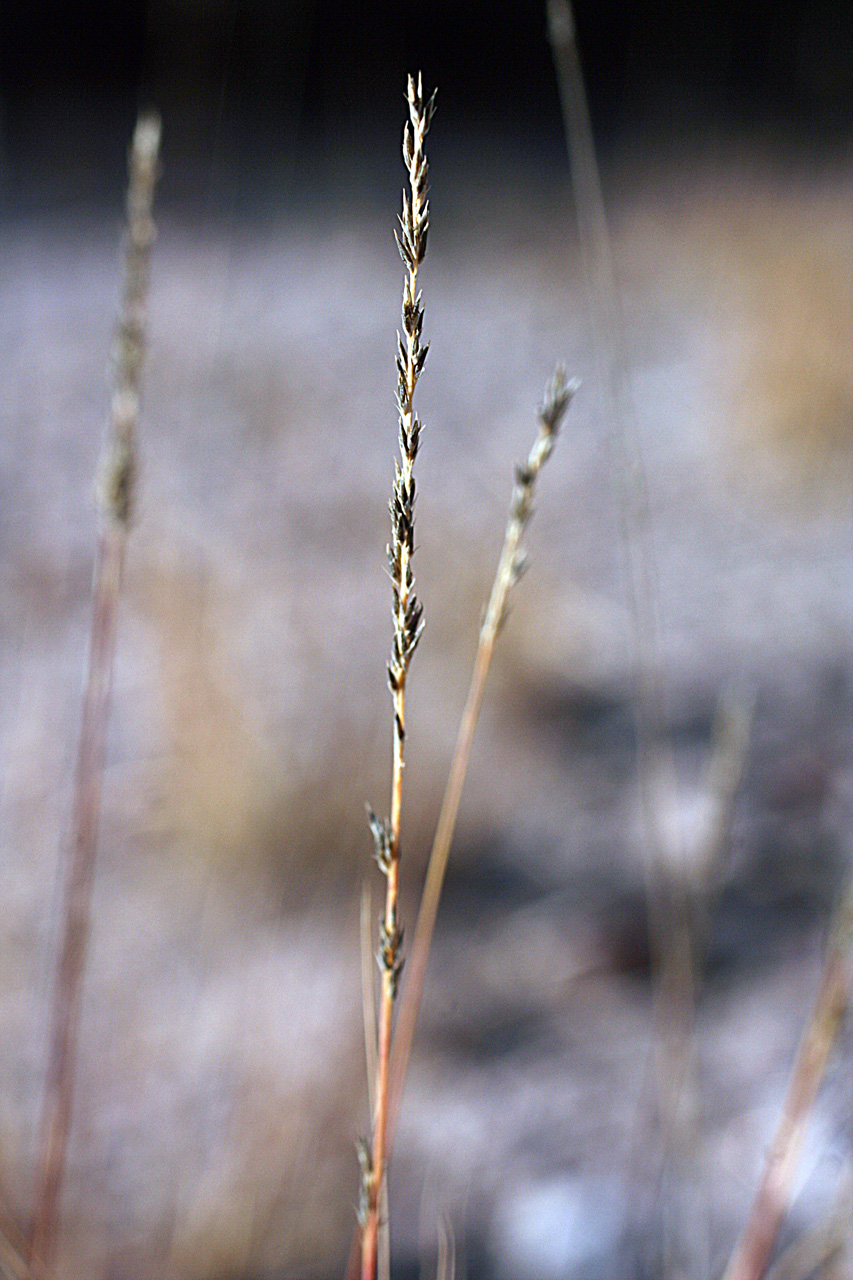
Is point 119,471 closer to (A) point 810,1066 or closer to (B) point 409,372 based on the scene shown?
(B) point 409,372

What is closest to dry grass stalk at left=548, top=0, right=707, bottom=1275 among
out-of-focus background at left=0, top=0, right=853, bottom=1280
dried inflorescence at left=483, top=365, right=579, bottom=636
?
out-of-focus background at left=0, top=0, right=853, bottom=1280

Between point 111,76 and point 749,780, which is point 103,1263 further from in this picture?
point 111,76

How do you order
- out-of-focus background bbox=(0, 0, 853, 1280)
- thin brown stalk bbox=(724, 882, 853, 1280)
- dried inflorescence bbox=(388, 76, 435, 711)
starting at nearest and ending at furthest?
dried inflorescence bbox=(388, 76, 435, 711) → thin brown stalk bbox=(724, 882, 853, 1280) → out-of-focus background bbox=(0, 0, 853, 1280)

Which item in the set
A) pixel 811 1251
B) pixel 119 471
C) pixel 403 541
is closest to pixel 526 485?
pixel 403 541

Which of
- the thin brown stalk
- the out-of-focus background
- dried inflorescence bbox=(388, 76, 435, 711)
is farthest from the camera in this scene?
the out-of-focus background

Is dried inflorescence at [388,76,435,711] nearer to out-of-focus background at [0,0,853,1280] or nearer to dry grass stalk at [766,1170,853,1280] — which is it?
out-of-focus background at [0,0,853,1280]
